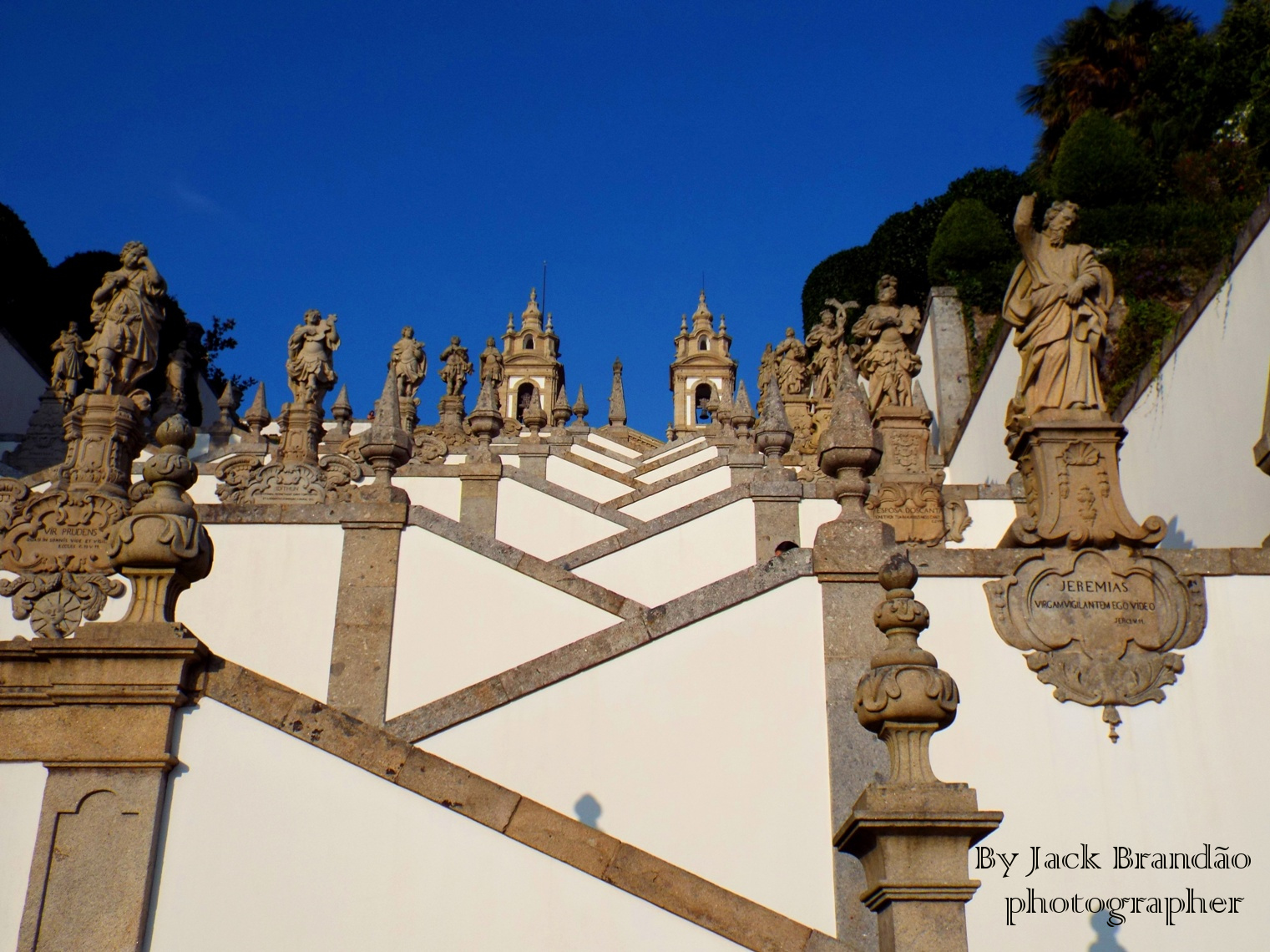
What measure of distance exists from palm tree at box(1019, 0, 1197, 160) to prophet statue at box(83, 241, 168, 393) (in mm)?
22680

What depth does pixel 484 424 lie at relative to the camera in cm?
2088

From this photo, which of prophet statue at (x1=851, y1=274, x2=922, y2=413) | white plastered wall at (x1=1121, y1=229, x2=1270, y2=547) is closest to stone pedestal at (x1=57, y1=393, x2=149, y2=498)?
prophet statue at (x1=851, y1=274, x2=922, y2=413)

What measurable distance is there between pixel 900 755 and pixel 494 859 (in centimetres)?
207

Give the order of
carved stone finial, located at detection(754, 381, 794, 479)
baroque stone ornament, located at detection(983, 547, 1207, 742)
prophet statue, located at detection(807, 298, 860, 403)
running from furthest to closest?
prophet statue, located at detection(807, 298, 860, 403), carved stone finial, located at detection(754, 381, 794, 479), baroque stone ornament, located at detection(983, 547, 1207, 742)

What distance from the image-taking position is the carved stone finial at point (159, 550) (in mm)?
5914

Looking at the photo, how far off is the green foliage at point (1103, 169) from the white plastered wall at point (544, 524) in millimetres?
13377

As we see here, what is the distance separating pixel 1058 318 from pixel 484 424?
12596 millimetres

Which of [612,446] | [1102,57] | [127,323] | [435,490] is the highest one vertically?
[1102,57]

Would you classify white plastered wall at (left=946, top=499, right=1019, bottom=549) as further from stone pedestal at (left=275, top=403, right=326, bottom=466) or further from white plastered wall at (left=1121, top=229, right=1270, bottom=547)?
stone pedestal at (left=275, top=403, right=326, bottom=466)

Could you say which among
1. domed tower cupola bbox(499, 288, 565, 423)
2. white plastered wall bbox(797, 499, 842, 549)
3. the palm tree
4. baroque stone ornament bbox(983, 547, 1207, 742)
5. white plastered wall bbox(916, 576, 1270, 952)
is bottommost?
white plastered wall bbox(916, 576, 1270, 952)

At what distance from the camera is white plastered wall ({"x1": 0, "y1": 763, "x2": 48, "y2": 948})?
5574 mm

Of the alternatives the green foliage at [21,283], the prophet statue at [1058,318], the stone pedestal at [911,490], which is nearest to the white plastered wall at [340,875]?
the prophet statue at [1058,318]

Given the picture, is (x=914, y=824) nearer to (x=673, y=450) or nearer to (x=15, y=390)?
(x=673, y=450)

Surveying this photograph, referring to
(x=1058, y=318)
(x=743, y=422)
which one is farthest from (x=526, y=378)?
(x=1058, y=318)
